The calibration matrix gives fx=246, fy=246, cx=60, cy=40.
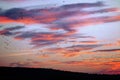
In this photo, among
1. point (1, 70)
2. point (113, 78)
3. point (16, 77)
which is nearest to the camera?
point (113, 78)

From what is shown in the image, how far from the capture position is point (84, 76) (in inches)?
292

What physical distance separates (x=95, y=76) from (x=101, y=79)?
304mm

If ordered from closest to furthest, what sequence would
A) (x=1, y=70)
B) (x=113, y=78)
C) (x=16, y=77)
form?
(x=113, y=78), (x=16, y=77), (x=1, y=70)

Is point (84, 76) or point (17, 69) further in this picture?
point (17, 69)

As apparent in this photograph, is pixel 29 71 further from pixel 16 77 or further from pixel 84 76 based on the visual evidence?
pixel 84 76

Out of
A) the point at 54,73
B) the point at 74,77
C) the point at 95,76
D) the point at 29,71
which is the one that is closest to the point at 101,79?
the point at 95,76

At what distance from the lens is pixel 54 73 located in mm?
7953

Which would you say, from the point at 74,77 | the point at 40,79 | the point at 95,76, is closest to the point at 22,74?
the point at 40,79

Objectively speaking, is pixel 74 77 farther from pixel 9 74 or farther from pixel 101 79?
pixel 9 74

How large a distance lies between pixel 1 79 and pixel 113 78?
3235 millimetres

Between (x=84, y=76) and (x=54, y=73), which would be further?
(x=54, y=73)

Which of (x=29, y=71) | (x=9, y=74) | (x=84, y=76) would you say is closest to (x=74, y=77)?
(x=84, y=76)

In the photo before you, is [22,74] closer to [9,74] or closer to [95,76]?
[9,74]

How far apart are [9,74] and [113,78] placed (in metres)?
3.25
